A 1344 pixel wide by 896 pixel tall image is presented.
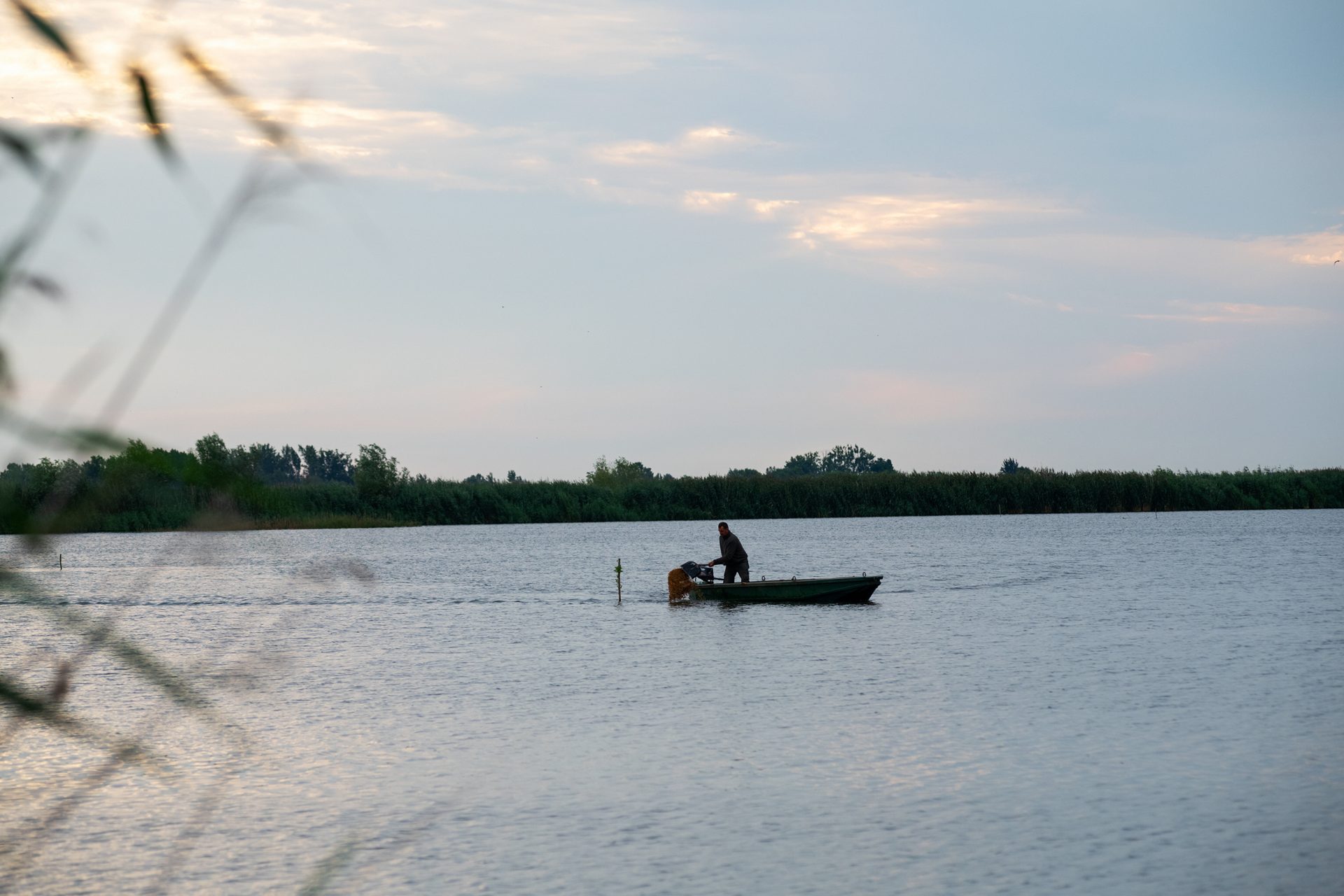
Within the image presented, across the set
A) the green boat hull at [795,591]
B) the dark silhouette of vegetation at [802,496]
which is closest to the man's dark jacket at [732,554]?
the green boat hull at [795,591]

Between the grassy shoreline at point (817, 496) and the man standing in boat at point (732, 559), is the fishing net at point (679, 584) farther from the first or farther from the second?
the grassy shoreline at point (817, 496)

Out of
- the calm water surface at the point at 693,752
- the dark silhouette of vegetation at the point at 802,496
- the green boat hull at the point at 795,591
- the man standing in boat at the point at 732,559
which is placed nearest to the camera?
the calm water surface at the point at 693,752

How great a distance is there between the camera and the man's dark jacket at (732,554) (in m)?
31.2

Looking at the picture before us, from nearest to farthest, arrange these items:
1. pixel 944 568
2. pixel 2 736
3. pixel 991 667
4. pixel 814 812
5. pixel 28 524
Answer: pixel 28 524 < pixel 2 736 < pixel 814 812 < pixel 991 667 < pixel 944 568

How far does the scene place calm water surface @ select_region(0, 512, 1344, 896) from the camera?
973cm

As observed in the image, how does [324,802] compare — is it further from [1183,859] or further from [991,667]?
[991,667]

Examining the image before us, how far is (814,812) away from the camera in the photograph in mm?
11680

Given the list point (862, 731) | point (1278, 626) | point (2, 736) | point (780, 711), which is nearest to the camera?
point (2, 736)

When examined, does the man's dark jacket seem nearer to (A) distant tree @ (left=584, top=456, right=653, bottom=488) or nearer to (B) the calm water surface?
(B) the calm water surface

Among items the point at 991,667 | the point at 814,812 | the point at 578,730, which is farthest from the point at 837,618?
the point at 814,812

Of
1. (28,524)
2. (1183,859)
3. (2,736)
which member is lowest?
(1183,859)

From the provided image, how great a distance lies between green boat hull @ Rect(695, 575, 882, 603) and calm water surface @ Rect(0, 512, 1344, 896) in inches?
20.4

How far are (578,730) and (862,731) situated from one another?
3.38 m

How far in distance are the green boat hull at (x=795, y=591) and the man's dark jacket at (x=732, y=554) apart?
54 cm
